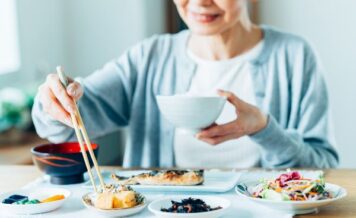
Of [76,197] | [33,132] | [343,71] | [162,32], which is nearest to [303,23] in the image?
[343,71]

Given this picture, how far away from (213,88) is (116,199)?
88 cm

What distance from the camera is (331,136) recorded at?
2004 millimetres

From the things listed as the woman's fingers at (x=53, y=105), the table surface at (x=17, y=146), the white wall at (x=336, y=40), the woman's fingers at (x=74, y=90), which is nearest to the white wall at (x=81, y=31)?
the table surface at (x=17, y=146)

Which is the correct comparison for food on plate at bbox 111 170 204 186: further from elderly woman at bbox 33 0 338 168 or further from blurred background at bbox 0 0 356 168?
blurred background at bbox 0 0 356 168

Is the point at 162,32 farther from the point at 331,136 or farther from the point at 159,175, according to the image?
the point at 159,175

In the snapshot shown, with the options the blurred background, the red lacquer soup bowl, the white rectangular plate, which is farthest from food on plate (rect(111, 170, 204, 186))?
the blurred background

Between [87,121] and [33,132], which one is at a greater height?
[87,121]

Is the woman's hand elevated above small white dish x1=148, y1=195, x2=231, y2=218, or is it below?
above

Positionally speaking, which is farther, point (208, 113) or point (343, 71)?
point (343, 71)

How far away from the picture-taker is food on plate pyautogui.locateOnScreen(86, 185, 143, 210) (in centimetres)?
126

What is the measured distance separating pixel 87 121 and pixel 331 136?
75 centimetres

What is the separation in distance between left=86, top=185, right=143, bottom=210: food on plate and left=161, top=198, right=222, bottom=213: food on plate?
0.06 m

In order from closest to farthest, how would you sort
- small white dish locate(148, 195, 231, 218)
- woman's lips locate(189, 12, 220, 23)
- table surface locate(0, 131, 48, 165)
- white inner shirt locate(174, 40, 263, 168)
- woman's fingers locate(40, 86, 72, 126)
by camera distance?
small white dish locate(148, 195, 231, 218), woman's fingers locate(40, 86, 72, 126), woman's lips locate(189, 12, 220, 23), white inner shirt locate(174, 40, 263, 168), table surface locate(0, 131, 48, 165)

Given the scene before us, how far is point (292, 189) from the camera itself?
4.23 feet
